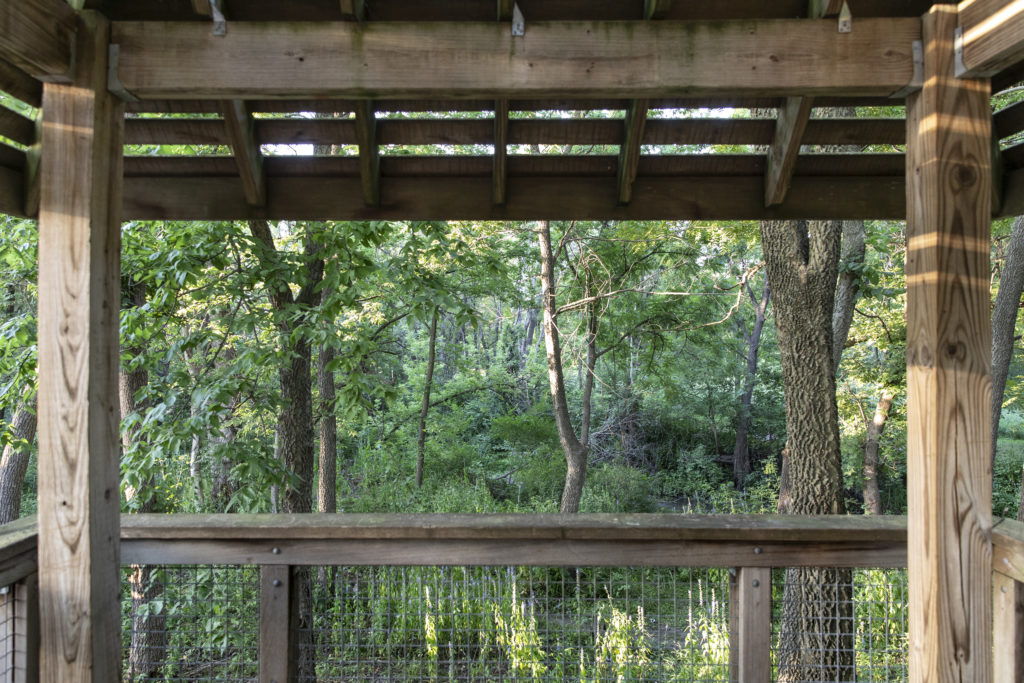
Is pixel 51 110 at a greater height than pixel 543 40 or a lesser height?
lesser

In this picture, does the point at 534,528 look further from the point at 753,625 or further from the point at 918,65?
the point at 918,65

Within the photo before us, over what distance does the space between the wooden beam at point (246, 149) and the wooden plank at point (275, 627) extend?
1.53 metres

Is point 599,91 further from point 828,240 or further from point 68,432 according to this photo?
point 828,240

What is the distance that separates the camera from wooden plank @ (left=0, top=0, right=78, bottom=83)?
5.45 ft

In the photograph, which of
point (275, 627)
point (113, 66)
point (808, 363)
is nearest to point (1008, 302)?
point (808, 363)

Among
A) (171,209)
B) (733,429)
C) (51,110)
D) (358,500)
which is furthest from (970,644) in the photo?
(733,429)

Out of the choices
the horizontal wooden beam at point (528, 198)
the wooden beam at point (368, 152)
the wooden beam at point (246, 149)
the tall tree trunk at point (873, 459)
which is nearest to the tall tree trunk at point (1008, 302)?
the tall tree trunk at point (873, 459)

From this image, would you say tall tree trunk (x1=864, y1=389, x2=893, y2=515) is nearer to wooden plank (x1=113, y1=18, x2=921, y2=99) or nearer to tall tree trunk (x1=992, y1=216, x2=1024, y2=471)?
tall tree trunk (x1=992, y1=216, x2=1024, y2=471)

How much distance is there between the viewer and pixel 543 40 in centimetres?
198

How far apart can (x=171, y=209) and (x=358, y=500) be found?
8953 millimetres

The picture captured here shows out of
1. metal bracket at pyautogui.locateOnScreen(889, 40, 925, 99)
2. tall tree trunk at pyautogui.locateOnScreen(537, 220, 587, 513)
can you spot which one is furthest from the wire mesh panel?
tall tree trunk at pyautogui.locateOnScreen(537, 220, 587, 513)

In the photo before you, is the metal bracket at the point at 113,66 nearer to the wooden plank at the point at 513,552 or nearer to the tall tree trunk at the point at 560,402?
the wooden plank at the point at 513,552

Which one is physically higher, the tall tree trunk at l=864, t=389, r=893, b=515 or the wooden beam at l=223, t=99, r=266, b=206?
the wooden beam at l=223, t=99, r=266, b=206

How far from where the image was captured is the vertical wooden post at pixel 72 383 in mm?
1847
